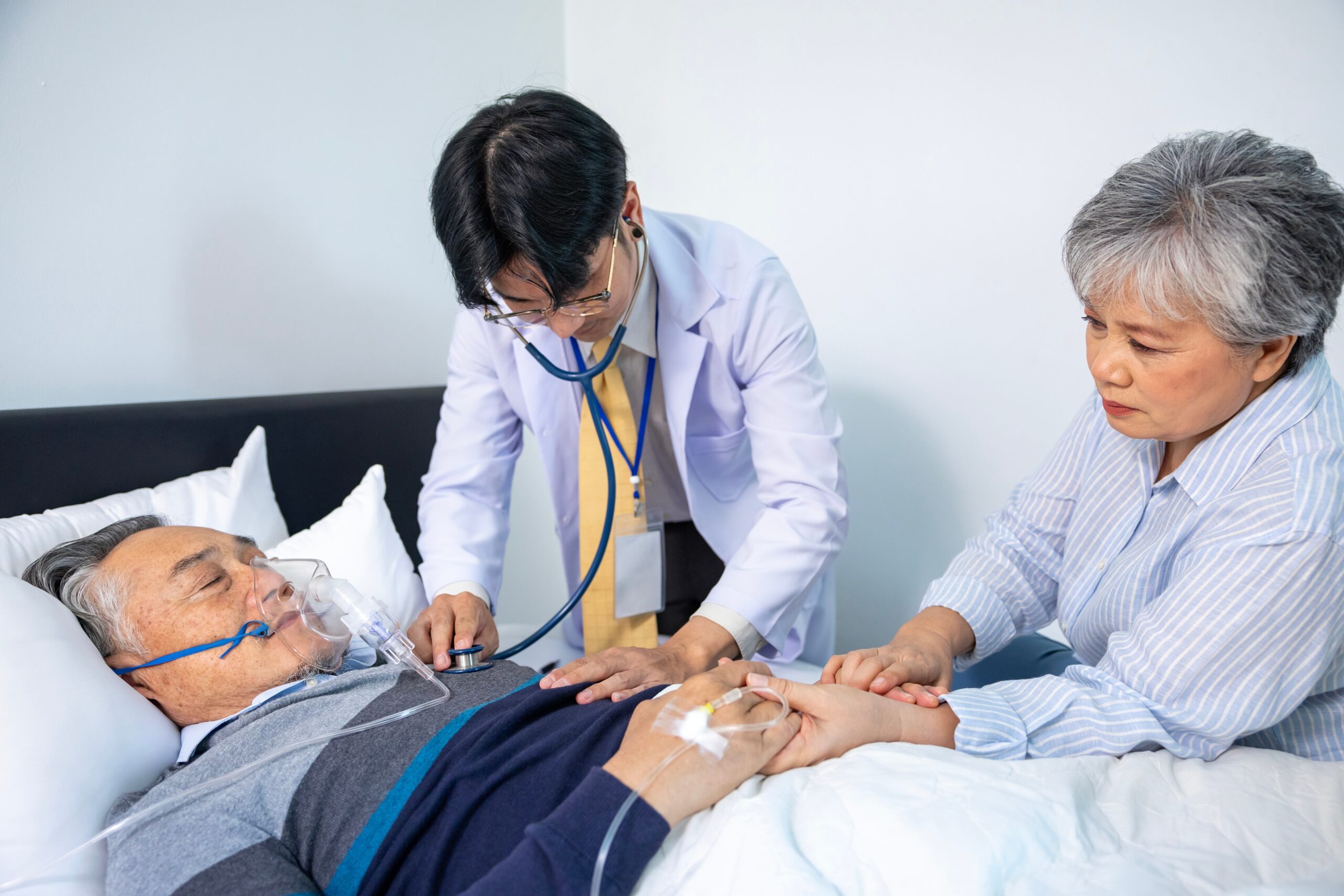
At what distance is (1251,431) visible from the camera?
1.09 m

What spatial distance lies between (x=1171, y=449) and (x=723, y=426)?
0.82m

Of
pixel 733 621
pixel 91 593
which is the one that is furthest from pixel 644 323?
pixel 91 593

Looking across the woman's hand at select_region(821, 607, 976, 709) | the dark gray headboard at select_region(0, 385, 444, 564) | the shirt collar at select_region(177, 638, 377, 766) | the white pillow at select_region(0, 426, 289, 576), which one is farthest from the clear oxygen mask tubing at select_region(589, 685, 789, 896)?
the dark gray headboard at select_region(0, 385, 444, 564)

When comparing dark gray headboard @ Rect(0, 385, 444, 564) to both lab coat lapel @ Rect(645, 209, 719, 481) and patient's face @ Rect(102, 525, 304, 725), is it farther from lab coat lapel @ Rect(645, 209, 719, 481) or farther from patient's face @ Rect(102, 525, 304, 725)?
lab coat lapel @ Rect(645, 209, 719, 481)

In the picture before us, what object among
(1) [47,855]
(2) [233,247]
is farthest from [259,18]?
(1) [47,855]

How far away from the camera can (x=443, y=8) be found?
2.50 meters

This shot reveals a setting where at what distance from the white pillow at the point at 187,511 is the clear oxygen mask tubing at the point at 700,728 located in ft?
3.27

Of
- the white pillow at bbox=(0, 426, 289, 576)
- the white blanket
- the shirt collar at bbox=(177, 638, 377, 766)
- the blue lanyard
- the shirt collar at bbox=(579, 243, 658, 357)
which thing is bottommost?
the shirt collar at bbox=(177, 638, 377, 766)

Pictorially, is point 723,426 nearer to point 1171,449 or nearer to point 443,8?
→ point 1171,449

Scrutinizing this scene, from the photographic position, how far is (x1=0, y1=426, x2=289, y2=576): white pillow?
1.45m

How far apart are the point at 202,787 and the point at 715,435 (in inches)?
42.8

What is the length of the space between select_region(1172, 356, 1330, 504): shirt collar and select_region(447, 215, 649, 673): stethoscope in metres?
0.90

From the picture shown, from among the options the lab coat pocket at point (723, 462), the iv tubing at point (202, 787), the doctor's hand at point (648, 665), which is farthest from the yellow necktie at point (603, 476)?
the iv tubing at point (202, 787)

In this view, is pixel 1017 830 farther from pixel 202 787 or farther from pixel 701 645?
pixel 202 787
